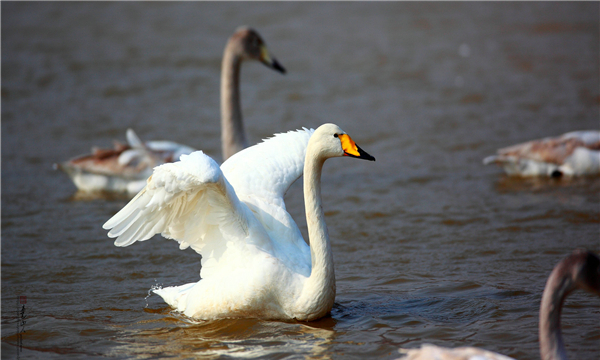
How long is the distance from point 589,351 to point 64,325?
11.6 feet

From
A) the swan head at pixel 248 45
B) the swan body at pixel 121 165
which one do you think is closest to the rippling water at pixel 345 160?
the swan body at pixel 121 165

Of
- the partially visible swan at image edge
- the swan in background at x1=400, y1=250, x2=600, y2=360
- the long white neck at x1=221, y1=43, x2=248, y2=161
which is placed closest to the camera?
the swan in background at x1=400, y1=250, x2=600, y2=360

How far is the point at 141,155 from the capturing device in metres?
8.71

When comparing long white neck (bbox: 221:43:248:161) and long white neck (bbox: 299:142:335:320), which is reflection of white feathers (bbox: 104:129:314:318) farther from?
long white neck (bbox: 221:43:248:161)

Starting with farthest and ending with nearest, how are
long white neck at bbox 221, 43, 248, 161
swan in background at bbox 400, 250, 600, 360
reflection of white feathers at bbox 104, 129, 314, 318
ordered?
long white neck at bbox 221, 43, 248, 161, reflection of white feathers at bbox 104, 129, 314, 318, swan in background at bbox 400, 250, 600, 360

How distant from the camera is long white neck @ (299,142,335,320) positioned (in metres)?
4.70

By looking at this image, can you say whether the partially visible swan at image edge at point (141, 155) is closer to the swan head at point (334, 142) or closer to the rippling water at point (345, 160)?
the rippling water at point (345, 160)

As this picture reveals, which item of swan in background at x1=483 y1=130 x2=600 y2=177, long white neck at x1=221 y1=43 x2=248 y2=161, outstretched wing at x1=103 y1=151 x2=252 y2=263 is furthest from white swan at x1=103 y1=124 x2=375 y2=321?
swan in background at x1=483 y1=130 x2=600 y2=177

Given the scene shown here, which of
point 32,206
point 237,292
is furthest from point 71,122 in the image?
point 237,292

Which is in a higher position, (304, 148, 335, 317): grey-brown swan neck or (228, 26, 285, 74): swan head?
(228, 26, 285, 74): swan head

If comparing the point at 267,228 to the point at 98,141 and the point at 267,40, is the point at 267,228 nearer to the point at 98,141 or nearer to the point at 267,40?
the point at 98,141

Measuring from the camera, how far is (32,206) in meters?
8.23

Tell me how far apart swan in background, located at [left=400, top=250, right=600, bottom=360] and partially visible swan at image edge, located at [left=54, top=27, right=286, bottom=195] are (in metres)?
5.05

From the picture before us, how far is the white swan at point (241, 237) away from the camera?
15.1ft
